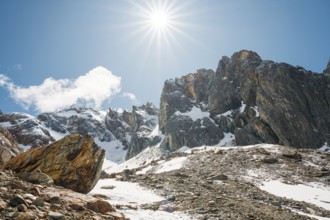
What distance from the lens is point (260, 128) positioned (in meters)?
100

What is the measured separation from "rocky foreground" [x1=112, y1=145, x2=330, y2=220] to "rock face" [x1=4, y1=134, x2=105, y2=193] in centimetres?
473

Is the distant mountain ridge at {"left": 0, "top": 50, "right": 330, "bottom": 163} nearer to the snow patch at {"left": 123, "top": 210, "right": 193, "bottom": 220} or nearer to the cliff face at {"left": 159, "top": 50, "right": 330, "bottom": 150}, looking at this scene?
the cliff face at {"left": 159, "top": 50, "right": 330, "bottom": 150}

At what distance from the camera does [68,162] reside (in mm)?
18750

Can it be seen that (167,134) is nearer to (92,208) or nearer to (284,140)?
(284,140)

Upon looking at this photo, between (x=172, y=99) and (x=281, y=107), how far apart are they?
6744 centimetres

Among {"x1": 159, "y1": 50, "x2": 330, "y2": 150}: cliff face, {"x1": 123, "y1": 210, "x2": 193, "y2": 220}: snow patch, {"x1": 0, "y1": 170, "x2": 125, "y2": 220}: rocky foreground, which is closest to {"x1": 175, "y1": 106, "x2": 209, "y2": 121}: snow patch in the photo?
{"x1": 159, "y1": 50, "x2": 330, "y2": 150}: cliff face

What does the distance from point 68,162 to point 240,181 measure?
60.7 ft

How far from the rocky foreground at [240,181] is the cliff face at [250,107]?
50.6 metres

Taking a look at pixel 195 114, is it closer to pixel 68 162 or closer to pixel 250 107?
pixel 250 107

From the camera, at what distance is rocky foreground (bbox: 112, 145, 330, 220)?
16.8 meters

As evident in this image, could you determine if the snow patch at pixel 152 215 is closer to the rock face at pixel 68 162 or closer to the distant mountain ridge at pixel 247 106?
the rock face at pixel 68 162

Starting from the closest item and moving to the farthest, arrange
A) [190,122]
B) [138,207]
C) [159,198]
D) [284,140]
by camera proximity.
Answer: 1. [138,207]
2. [159,198]
3. [284,140]
4. [190,122]

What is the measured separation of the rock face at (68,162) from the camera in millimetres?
18062

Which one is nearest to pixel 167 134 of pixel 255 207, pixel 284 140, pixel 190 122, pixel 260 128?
pixel 190 122
